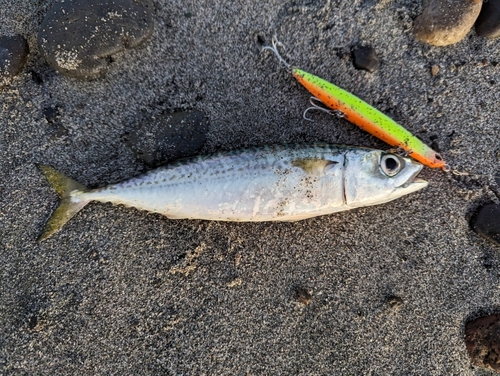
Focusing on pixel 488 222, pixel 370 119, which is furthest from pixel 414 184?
pixel 488 222

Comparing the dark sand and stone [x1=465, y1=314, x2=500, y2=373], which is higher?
the dark sand

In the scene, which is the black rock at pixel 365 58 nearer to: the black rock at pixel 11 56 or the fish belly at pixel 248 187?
the fish belly at pixel 248 187

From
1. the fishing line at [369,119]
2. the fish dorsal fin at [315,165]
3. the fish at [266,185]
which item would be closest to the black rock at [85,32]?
the fish at [266,185]

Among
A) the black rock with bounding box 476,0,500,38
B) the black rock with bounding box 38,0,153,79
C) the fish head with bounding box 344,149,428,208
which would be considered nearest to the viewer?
the fish head with bounding box 344,149,428,208

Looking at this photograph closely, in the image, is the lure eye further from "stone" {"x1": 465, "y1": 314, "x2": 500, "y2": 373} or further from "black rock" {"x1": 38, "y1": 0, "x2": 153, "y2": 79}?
"black rock" {"x1": 38, "y1": 0, "x2": 153, "y2": 79}

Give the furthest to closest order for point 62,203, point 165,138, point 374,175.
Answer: point 165,138
point 62,203
point 374,175

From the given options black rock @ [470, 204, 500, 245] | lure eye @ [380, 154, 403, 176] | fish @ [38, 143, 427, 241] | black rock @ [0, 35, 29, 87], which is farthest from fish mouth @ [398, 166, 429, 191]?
black rock @ [0, 35, 29, 87]

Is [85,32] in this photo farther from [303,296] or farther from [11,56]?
[303,296]
